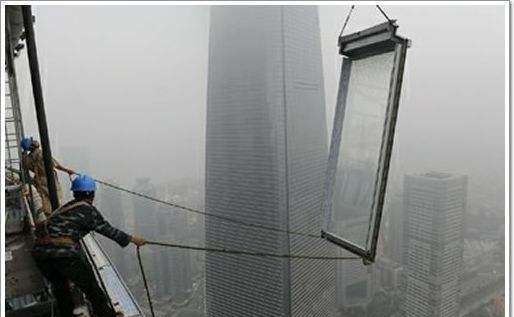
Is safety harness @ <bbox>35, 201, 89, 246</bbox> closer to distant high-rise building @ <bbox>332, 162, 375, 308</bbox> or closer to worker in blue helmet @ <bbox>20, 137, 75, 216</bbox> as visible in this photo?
distant high-rise building @ <bbox>332, 162, 375, 308</bbox>

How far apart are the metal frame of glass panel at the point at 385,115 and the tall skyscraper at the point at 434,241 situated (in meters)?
60.8

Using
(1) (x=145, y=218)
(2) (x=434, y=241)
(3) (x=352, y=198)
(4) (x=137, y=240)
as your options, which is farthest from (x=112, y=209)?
(3) (x=352, y=198)

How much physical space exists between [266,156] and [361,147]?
62814mm

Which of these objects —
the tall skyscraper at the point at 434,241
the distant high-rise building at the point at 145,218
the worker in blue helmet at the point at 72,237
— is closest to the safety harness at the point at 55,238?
the worker in blue helmet at the point at 72,237

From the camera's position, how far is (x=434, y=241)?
6172cm

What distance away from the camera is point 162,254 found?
68.8 metres

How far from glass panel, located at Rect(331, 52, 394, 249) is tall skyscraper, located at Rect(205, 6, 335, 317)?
59599mm

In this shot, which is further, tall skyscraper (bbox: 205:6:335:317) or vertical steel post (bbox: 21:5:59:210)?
tall skyscraper (bbox: 205:6:335:317)

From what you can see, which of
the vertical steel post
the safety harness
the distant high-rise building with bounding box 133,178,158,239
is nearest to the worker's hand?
the safety harness

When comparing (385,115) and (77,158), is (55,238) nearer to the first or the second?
(385,115)

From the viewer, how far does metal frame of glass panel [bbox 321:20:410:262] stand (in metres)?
3.69

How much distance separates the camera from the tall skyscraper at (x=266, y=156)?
212 ft

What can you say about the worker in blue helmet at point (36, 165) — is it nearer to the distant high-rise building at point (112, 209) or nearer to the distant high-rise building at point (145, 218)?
the distant high-rise building at point (112, 209)

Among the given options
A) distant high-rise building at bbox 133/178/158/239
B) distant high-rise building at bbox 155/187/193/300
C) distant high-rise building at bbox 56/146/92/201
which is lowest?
distant high-rise building at bbox 155/187/193/300
